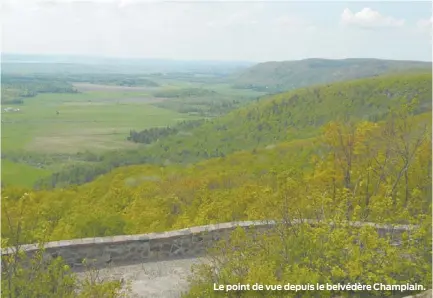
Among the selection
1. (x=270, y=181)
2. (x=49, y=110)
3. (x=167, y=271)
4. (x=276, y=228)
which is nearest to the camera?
(x=276, y=228)

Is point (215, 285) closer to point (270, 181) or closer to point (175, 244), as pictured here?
point (175, 244)

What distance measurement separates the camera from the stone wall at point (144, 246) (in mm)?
9570

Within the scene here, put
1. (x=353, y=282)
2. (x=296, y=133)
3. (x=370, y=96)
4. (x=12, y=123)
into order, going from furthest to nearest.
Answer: (x=12, y=123) → (x=370, y=96) → (x=296, y=133) → (x=353, y=282)

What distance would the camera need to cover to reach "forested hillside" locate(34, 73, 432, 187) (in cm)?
9747

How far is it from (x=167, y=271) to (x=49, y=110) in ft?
570

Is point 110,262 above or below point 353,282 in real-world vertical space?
below

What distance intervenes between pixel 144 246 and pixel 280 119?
347 ft

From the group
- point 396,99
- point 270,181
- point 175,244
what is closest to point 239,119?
point 396,99

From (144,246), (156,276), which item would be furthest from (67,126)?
(156,276)

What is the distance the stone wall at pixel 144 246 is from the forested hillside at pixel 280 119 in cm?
7811

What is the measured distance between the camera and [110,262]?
9.96m

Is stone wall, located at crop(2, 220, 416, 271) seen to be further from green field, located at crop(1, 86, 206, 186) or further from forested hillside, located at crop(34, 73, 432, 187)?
forested hillside, located at crop(34, 73, 432, 187)

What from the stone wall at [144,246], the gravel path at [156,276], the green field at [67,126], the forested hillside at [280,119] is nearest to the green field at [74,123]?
the green field at [67,126]

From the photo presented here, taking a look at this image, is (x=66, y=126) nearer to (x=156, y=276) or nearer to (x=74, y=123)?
(x=74, y=123)
